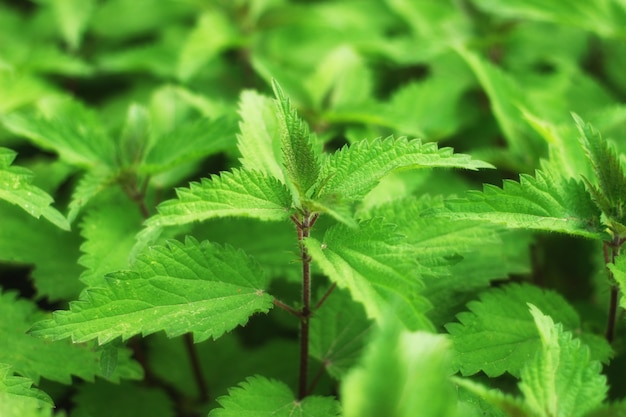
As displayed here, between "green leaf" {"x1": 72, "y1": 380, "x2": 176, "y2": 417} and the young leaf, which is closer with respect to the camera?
the young leaf

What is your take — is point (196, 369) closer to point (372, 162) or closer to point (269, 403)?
point (269, 403)

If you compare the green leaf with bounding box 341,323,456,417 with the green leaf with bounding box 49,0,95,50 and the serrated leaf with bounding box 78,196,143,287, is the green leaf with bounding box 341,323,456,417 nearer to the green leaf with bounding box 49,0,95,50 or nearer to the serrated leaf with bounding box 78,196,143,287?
the serrated leaf with bounding box 78,196,143,287

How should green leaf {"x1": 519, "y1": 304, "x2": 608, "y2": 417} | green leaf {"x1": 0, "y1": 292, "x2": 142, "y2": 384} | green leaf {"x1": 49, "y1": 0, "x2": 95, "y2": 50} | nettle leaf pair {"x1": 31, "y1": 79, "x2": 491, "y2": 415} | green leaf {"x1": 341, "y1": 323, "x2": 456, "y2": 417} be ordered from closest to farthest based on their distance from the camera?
green leaf {"x1": 341, "y1": 323, "x2": 456, "y2": 417}
green leaf {"x1": 519, "y1": 304, "x2": 608, "y2": 417}
nettle leaf pair {"x1": 31, "y1": 79, "x2": 491, "y2": 415}
green leaf {"x1": 0, "y1": 292, "x2": 142, "y2": 384}
green leaf {"x1": 49, "y1": 0, "x2": 95, "y2": 50}

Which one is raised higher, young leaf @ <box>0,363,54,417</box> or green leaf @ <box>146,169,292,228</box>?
green leaf @ <box>146,169,292,228</box>

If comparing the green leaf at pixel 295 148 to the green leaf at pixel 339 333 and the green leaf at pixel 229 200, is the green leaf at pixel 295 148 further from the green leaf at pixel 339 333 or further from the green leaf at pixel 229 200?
the green leaf at pixel 339 333

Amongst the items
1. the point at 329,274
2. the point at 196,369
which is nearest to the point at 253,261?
the point at 329,274

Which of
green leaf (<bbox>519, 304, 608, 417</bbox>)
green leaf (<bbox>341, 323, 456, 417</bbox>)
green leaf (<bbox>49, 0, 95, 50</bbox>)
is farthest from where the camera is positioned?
green leaf (<bbox>49, 0, 95, 50</bbox>)

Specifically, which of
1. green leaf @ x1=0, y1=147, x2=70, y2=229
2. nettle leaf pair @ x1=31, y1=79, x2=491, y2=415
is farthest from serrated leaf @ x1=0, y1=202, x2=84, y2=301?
nettle leaf pair @ x1=31, y1=79, x2=491, y2=415

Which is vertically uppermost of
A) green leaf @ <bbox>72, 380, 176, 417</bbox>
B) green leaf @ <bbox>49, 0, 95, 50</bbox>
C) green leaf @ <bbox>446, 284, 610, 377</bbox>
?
green leaf @ <bbox>49, 0, 95, 50</bbox>
